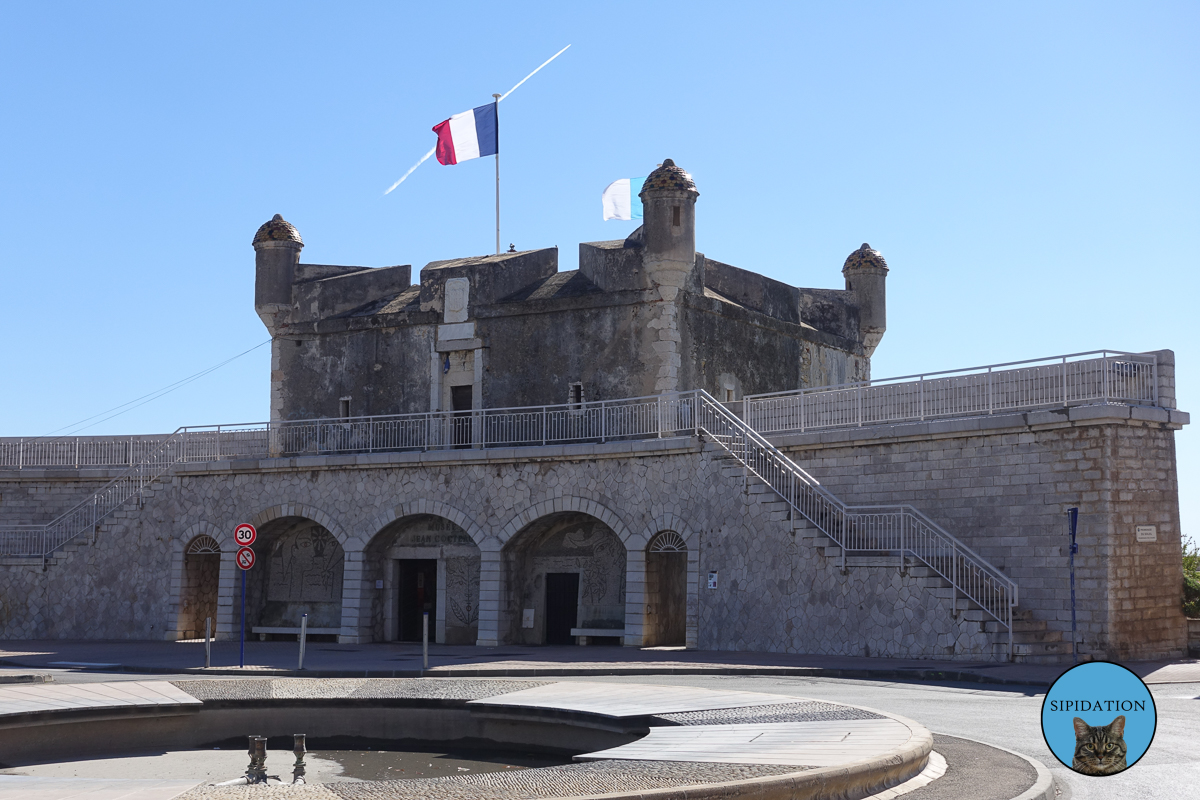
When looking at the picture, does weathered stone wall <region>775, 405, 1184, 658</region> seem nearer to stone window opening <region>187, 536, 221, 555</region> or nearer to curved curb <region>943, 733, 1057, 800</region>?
curved curb <region>943, 733, 1057, 800</region>

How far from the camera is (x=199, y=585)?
29.5m


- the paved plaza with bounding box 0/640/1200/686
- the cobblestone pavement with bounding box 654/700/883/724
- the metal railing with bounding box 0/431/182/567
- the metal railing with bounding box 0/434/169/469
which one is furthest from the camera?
the metal railing with bounding box 0/434/169/469

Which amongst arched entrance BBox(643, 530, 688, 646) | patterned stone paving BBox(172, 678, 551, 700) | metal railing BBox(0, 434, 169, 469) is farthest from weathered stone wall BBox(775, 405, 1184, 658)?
metal railing BBox(0, 434, 169, 469)

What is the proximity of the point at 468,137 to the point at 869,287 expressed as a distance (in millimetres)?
11250

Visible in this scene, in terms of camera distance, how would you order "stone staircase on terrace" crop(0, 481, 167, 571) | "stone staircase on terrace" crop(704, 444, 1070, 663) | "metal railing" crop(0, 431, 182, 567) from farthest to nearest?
"metal railing" crop(0, 431, 182, 567) < "stone staircase on terrace" crop(0, 481, 167, 571) < "stone staircase on terrace" crop(704, 444, 1070, 663)

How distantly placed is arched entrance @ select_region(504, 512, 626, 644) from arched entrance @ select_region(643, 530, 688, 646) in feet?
4.10

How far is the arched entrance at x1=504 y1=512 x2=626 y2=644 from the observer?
2623cm

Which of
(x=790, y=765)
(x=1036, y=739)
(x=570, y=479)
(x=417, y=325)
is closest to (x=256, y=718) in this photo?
(x=790, y=765)

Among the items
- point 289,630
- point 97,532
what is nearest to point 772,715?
point 289,630

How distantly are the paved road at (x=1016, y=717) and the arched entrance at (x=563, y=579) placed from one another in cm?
820

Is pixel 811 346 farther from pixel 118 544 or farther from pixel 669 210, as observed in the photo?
pixel 118 544

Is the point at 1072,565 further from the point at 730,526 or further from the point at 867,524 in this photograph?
the point at 730,526

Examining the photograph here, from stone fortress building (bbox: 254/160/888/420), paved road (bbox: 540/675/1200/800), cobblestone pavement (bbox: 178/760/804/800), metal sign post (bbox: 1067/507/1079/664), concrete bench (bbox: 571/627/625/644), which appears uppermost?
stone fortress building (bbox: 254/160/888/420)

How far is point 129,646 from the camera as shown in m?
26.6
